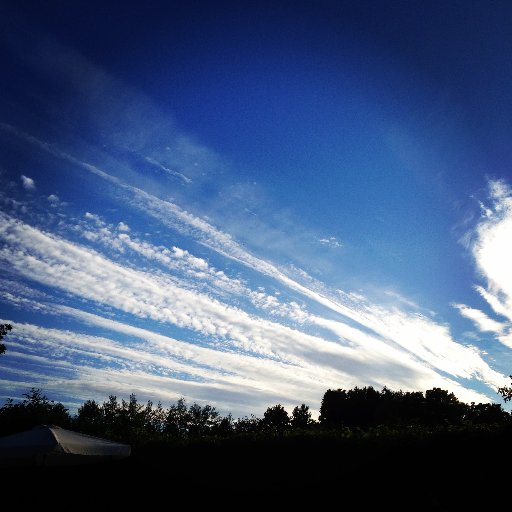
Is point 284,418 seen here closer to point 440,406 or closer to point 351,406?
point 351,406

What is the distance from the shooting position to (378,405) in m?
70.2

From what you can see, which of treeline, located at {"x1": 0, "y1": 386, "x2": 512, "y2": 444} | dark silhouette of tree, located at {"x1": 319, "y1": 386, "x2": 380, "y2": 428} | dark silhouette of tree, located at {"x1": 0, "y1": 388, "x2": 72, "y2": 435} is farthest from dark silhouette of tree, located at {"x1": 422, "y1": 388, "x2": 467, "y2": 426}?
dark silhouette of tree, located at {"x1": 0, "y1": 388, "x2": 72, "y2": 435}

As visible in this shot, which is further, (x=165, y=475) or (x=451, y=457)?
(x=165, y=475)

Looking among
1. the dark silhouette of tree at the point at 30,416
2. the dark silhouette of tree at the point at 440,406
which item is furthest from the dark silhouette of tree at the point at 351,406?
the dark silhouette of tree at the point at 30,416

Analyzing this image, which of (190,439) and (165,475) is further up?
(190,439)

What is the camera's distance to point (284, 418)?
299ft

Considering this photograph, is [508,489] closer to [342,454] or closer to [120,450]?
[342,454]

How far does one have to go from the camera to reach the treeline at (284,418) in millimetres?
10102

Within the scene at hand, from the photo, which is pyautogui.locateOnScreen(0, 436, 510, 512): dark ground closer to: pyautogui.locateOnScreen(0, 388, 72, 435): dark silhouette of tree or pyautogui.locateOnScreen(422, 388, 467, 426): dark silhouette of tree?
pyautogui.locateOnScreen(0, 388, 72, 435): dark silhouette of tree

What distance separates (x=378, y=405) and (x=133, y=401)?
46196 mm

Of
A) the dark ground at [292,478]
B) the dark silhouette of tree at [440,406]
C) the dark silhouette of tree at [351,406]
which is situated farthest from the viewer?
the dark silhouette of tree at [351,406]

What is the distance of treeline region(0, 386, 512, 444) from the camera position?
33.1ft

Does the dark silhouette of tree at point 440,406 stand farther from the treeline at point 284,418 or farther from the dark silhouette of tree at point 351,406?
the dark silhouette of tree at point 351,406

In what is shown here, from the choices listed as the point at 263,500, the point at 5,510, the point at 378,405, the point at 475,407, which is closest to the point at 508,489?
the point at 263,500
